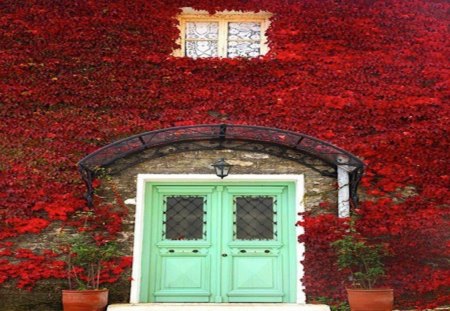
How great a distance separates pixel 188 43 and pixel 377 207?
4.19m

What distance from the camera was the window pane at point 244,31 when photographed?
9250 millimetres

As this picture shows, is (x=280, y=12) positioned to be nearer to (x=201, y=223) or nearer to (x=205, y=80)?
(x=205, y=80)

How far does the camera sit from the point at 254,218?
26.7ft

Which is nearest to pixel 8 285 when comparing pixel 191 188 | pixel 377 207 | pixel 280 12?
pixel 191 188

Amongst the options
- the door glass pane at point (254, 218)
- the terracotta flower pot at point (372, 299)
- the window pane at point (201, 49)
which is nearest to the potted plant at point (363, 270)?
the terracotta flower pot at point (372, 299)

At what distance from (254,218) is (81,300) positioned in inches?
110

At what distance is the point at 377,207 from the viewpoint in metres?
7.86

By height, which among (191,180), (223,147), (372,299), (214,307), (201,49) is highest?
(201,49)

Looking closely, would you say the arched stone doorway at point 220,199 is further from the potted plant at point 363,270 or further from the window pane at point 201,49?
the window pane at point 201,49

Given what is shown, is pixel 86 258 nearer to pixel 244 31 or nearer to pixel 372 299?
pixel 372 299

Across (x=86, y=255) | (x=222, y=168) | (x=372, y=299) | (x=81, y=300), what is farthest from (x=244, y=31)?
(x=81, y=300)

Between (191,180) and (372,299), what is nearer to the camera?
(372,299)

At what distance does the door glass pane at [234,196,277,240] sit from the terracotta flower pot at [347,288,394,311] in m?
1.73

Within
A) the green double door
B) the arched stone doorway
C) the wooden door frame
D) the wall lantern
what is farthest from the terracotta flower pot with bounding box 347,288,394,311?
the wall lantern
